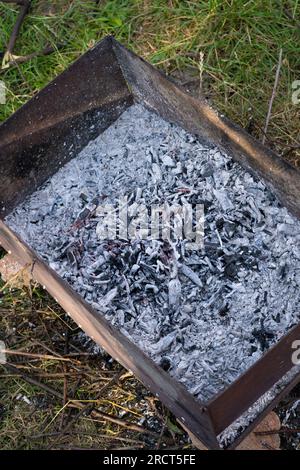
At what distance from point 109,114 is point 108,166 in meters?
0.31

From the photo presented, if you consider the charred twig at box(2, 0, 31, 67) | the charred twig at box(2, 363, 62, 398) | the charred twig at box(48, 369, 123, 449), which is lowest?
the charred twig at box(48, 369, 123, 449)

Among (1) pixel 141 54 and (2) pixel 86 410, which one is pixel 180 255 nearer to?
(2) pixel 86 410

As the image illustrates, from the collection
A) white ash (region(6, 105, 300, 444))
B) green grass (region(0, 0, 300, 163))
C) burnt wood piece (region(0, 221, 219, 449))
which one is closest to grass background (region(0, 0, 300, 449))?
green grass (region(0, 0, 300, 163))

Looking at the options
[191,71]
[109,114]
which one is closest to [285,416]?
[109,114]

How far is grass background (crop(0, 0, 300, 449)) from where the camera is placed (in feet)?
8.90

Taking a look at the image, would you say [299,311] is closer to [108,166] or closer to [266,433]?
[266,433]

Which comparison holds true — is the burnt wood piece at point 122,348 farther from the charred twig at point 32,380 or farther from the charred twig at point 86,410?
the charred twig at point 32,380

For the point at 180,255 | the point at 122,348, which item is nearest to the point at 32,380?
the point at 122,348

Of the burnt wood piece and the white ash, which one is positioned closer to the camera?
the burnt wood piece

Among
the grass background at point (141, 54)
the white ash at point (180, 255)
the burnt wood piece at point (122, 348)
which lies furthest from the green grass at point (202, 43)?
the burnt wood piece at point (122, 348)

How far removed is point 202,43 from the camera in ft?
12.0

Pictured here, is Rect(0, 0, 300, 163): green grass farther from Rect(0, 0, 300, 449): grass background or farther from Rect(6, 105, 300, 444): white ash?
Rect(6, 105, 300, 444): white ash

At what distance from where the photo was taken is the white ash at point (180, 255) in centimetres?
253

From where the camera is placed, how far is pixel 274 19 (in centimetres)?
362
